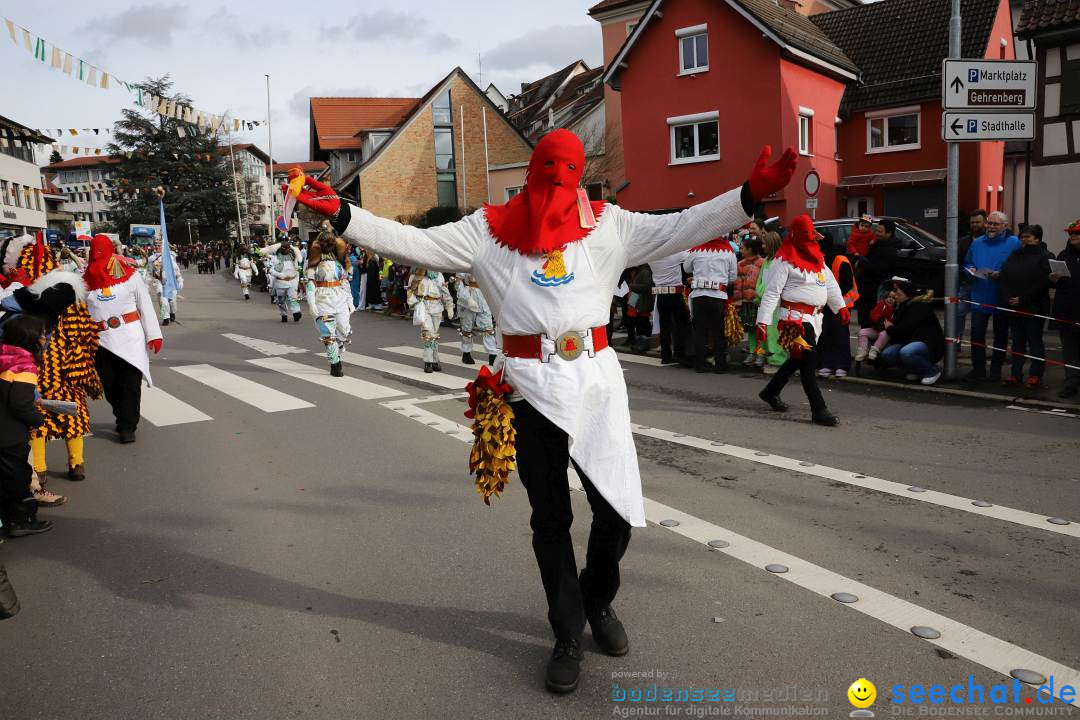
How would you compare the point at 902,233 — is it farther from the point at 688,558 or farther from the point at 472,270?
the point at 472,270

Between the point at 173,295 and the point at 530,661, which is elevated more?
the point at 173,295

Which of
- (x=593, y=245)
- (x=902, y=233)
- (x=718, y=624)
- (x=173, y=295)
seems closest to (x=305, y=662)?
(x=718, y=624)

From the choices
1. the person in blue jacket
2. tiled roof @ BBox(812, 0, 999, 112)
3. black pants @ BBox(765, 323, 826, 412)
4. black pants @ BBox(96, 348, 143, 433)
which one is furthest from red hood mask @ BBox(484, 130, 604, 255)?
tiled roof @ BBox(812, 0, 999, 112)

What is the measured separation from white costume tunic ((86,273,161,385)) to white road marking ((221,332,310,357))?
6.32 metres

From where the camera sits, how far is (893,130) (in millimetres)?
28750

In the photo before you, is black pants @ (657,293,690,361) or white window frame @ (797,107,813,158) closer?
black pants @ (657,293,690,361)

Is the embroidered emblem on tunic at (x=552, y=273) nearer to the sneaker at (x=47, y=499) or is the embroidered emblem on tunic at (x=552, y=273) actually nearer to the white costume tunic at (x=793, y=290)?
the sneaker at (x=47, y=499)

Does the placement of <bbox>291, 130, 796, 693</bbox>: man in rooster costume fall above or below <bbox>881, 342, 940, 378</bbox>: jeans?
above

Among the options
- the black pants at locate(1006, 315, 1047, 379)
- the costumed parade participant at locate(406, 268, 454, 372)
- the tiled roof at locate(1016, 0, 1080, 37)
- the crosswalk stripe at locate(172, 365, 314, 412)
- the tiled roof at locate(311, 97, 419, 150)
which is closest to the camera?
the black pants at locate(1006, 315, 1047, 379)

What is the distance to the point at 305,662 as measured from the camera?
12.3 feet

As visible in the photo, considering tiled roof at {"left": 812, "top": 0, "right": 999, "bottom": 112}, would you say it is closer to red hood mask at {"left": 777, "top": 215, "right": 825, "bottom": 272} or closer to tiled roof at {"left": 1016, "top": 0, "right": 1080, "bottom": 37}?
tiled roof at {"left": 1016, "top": 0, "right": 1080, "bottom": 37}

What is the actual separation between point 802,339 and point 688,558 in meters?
3.98

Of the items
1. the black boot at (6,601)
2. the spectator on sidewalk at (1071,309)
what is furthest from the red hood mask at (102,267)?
the spectator on sidewalk at (1071,309)

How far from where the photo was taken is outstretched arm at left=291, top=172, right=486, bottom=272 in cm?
357
